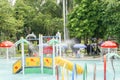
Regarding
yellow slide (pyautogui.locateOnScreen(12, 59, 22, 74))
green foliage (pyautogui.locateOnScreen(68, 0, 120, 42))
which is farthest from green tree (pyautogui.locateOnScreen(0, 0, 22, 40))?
yellow slide (pyautogui.locateOnScreen(12, 59, 22, 74))

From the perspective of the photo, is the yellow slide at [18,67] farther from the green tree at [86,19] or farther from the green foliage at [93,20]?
the green tree at [86,19]

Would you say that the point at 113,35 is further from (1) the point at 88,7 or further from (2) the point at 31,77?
(2) the point at 31,77

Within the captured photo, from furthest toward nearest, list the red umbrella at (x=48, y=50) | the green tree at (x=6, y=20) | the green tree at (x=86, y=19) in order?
1. the green tree at (x=6, y=20)
2. the green tree at (x=86, y=19)
3. the red umbrella at (x=48, y=50)

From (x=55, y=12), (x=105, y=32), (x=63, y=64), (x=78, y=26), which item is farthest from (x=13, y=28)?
(x=63, y=64)

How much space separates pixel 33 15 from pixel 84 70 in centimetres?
3802

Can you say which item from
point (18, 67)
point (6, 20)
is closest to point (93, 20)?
point (6, 20)

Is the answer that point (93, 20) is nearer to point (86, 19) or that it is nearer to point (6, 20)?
point (86, 19)

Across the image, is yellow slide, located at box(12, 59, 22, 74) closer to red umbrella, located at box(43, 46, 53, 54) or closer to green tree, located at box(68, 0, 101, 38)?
red umbrella, located at box(43, 46, 53, 54)

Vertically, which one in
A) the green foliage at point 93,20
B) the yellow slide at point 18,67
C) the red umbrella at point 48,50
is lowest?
the yellow slide at point 18,67

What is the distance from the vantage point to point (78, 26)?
37406 millimetres

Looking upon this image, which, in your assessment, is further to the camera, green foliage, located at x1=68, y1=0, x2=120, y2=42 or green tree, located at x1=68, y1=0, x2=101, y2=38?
green tree, located at x1=68, y1=0, x2=101, y2=38

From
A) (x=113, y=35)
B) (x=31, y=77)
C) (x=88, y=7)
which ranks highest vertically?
(x=88, y=7)

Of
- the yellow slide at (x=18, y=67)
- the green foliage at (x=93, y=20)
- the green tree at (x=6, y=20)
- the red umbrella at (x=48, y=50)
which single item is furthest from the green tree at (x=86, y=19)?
the yellow slide at (x=18, y=67)

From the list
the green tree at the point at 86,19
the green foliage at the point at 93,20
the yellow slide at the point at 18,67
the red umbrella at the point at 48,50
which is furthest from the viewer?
the green tree at the point at 86,19
